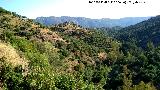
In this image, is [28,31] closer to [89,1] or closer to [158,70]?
[158,70]

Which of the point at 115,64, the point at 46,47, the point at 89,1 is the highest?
the point at 89,1

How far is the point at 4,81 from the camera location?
49062 mm

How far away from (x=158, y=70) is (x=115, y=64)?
32818mm

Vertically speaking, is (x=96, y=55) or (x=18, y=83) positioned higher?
(x=18, y=83)

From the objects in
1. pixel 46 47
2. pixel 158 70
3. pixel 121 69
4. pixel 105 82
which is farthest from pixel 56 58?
pixel 158 70

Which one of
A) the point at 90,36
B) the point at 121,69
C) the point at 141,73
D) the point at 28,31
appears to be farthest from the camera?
the point at 90,36

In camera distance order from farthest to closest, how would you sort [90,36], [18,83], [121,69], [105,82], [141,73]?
[90,36], [121,69], [141,73], [105,82], [18,83]

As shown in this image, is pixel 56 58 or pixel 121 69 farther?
pixel 121 69

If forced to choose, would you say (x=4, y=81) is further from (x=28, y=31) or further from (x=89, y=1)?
(x=28, y=31)

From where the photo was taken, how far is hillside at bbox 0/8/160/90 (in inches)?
1982

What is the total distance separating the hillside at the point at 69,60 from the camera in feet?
165

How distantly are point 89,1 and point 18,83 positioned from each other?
54.6 feet

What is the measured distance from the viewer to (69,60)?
130875 millimetres

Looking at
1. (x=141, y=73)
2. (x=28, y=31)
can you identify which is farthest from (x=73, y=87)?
(x=28, y=31)
